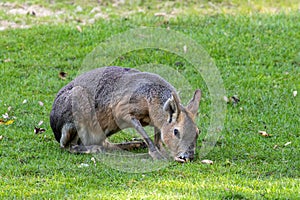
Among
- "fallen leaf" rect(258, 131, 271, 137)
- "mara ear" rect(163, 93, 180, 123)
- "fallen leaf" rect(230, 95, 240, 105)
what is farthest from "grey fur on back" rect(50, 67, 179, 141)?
"fallen leaf" rect(230, 95, 240, 105)

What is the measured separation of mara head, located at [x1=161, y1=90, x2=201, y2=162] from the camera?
6.60 metres

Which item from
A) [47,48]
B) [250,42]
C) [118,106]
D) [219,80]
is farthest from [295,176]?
[47,48]

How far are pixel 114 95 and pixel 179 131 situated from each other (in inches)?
41.4

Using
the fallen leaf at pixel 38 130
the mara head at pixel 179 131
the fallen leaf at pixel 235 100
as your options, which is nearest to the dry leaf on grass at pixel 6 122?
the fallen leaf at pixel 38 130

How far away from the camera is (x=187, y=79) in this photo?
33.4ft

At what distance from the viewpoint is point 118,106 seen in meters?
7.22

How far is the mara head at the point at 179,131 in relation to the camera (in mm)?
6598

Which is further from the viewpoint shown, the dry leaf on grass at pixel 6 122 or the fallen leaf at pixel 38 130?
the dry leaf on grass at pixel 6 122

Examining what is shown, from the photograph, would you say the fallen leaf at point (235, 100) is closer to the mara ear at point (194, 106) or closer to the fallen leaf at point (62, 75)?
the mara ear at point (194, 106)

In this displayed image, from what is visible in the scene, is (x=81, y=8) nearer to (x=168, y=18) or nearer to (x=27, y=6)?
(x=27, y=6)

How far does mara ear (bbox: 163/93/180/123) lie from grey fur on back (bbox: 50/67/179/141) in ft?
0.65

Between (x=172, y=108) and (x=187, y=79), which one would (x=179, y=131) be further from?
(x=187, y=79)

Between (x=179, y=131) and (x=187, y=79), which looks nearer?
(x=179, y=131)

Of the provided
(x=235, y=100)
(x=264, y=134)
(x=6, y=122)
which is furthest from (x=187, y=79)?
(x=6, y=122)
